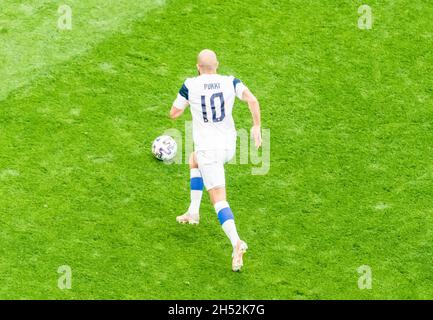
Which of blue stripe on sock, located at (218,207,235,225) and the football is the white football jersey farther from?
the football

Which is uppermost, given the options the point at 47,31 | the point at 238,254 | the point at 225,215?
the point at 47,31

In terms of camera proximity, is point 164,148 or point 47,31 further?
point 47,31

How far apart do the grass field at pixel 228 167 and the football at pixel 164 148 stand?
0.13m

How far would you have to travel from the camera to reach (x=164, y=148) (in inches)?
489

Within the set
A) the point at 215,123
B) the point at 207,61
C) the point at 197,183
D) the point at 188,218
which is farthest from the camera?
the point at 188,218

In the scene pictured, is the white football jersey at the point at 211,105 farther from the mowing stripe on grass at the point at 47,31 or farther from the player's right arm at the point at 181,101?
the mowing stripe on grass at the point at 47,31

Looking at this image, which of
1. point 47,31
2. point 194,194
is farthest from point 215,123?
point 47,31

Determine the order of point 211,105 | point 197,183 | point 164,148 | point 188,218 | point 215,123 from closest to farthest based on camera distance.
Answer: point 211,105 → point 215,123 → point 197,183 → point 188,218 → point 164,148

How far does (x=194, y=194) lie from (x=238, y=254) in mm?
915

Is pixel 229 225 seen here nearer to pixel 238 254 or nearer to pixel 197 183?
pixel 238 254

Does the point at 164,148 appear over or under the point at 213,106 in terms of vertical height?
over

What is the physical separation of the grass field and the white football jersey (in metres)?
1.06

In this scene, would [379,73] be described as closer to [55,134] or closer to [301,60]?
[301,60]

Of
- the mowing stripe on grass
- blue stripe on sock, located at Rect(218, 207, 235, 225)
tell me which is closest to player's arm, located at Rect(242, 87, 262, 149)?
blue stripe on sock, located at Rect(218, 207, 235, 225)
